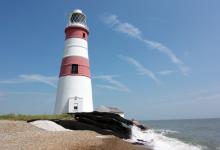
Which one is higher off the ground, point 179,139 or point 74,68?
point 74,68

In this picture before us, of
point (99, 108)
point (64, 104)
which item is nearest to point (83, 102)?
point (64, 104)

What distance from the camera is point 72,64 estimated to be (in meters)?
24.7

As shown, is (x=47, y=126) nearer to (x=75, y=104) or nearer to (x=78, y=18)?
(x=75, y=104)

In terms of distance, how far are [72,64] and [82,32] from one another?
11.2 feet

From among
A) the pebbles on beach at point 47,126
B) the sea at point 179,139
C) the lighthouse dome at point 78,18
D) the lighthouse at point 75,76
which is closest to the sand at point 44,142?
the pebbles on beach at point 47,126

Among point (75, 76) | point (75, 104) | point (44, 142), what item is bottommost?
point (44, 142)

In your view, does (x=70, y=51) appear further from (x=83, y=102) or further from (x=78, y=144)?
(x=78, y=144)

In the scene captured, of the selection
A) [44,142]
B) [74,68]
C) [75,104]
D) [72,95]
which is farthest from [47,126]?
[74,68]

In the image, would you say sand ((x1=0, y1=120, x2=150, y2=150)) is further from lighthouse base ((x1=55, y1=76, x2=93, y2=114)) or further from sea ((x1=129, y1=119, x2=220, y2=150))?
lighthouse base ((x1=55, y1=76, x2=93, y2=114))

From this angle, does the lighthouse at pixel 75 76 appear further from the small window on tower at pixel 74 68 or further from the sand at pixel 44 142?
the sand at pixel 44 142

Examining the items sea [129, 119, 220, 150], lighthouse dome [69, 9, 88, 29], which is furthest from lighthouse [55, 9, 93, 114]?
sea [129, 119, 220, 150]

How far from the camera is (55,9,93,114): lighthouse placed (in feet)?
79.2

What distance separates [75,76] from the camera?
24.3 meters

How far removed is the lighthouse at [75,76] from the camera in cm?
2414
